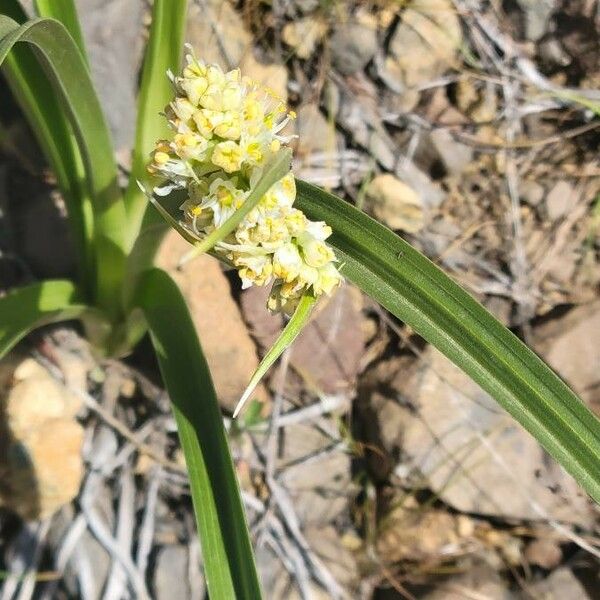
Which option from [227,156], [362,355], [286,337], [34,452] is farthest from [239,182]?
[362,355]

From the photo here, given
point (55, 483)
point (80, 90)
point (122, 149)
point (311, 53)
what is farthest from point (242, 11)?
point (55, 483)

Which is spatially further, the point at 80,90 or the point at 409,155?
the point at 409,155

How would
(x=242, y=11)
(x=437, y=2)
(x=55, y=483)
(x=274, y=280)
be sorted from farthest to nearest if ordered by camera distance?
(x=437, y=2), (x=242, y=11), (x=55, y=483), (x=274, y=280)

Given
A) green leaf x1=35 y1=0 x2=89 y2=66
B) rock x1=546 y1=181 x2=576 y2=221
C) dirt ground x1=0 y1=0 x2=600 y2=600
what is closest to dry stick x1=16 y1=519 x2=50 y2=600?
dirt ground x1=0 y1=0 x2=600 y2=600


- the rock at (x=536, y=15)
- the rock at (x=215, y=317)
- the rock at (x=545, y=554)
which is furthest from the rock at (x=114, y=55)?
the rock at (x=545, y=554)

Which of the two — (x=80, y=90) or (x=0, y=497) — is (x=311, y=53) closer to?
(x=80, y=90)

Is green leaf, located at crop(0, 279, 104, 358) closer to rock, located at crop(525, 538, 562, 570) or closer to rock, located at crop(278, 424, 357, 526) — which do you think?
rock, located at crop(278, 424, 357, 526)

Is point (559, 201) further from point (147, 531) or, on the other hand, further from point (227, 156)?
point (227, 156)
